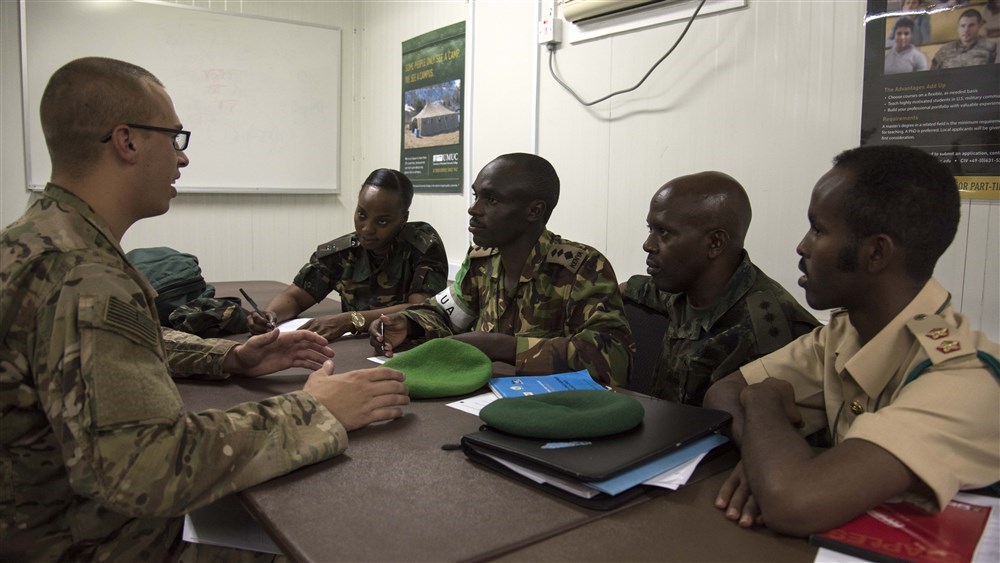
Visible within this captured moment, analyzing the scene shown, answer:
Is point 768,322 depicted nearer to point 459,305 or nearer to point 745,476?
point 745,476

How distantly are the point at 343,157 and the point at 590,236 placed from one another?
2.75 meters

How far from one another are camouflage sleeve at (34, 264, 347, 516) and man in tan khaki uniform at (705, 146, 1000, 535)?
72cm

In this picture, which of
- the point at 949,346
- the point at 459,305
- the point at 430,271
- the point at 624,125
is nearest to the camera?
the point at 949,346

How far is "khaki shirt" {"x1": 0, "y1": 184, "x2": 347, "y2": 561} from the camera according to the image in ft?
2.95

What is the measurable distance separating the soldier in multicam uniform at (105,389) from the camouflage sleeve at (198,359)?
48 centimetres

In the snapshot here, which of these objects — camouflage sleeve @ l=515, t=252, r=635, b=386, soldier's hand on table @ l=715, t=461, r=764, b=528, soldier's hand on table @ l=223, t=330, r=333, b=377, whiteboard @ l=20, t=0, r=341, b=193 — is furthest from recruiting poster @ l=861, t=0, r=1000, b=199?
whiteboard @ l=20, t=0, r=341, b=193

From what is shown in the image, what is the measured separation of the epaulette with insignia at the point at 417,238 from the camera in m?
2.78

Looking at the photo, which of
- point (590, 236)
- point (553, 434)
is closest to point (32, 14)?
point (590, 236)

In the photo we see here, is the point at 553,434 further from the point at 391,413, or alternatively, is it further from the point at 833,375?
the point at 833,375

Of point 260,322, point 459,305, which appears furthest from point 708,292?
point 260,322

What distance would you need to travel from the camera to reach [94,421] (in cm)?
89

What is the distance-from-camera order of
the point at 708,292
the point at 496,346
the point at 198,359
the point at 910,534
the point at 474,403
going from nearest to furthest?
1. the point at 910,534
2. the point at 474,403
3. the point at 198,359
4. the point at 496,346
5. the point at 708,292

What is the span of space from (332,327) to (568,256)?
0.76 m

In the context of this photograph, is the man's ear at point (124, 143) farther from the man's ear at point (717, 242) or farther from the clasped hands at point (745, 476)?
the man's ear at point (717, 242)
